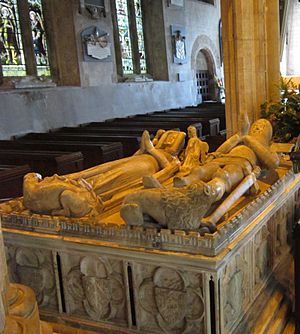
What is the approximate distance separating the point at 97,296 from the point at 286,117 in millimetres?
3277

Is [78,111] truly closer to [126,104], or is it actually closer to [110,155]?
Result: [126,104]

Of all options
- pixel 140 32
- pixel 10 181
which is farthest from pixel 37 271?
pixel 140 32

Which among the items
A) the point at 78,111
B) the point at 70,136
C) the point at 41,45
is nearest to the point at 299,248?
the point at 70,136

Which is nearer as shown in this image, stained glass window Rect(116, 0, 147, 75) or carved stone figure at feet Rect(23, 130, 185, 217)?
carved stone figure at feet Rect(23, 130, 185, 217)

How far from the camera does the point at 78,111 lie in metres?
9.95

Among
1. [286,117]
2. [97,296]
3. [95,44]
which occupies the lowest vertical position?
[97,296]

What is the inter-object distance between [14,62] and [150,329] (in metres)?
8.02

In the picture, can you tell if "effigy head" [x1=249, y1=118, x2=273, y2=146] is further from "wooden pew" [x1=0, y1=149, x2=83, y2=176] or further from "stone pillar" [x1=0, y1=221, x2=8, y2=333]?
"wooden pew" [x1=0, y1=149, x2=83, y2=176]

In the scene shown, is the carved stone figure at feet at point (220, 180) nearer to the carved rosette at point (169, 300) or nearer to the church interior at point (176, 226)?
the church interior at point (176, 226)

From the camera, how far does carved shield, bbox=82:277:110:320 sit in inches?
103

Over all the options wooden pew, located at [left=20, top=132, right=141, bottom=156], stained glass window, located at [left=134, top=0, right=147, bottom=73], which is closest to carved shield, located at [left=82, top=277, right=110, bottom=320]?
wooden pew, located at [left=20, top=132, right=141, bottom=156]

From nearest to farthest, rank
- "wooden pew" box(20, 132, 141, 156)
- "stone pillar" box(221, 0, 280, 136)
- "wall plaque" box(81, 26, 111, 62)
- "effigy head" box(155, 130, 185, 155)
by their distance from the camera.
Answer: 1. "effigy head" box(155, 130, 185, 155)
2. "stone pillar" box(221, 0, 280, 136)
3. "wooden pew" box(20, 132, 141, 156)
4. "wall plaque" box(81, 26, 111, 62)

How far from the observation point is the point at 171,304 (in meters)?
2.40

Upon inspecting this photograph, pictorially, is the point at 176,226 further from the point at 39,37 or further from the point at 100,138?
the point at 39,37
